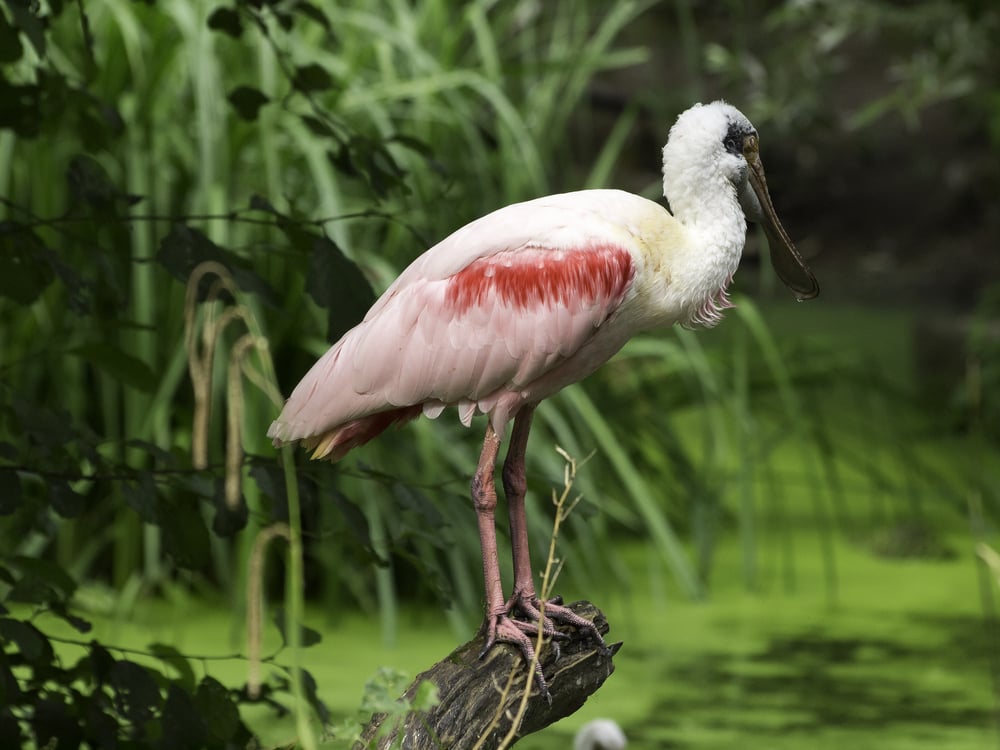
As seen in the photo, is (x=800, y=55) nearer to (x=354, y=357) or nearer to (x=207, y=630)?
(x=207, y=630)

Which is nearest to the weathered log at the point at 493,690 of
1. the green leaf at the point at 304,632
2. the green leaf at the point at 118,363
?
the green leaf at the point at 304,632

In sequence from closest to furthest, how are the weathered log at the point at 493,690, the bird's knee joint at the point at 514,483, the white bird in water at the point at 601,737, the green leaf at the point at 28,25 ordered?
the green leaf at the point at 28,25, the weathered log at the point at 493,690, the bird's knee joint at the point at 514,483, the white bird in water at the point at 601,737

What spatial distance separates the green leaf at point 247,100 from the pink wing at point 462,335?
0.29 m

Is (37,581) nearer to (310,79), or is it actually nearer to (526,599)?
(526,599)

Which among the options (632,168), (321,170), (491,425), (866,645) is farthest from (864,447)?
(632,168)

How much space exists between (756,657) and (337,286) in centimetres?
215

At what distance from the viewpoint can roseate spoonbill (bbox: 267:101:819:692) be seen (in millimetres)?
1593

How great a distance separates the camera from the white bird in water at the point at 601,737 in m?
2.62

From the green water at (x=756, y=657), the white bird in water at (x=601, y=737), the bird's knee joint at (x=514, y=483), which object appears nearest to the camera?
the bird's knee joint at (x=514, y=483)

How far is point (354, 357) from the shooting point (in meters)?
1.68

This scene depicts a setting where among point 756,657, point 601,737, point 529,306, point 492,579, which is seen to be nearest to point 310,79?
point 529,306

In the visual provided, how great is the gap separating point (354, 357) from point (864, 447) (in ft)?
13.9

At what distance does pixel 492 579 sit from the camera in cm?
164

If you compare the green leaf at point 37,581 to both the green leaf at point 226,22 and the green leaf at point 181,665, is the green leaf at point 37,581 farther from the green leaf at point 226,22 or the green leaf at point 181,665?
the green leaf at point 226,22
